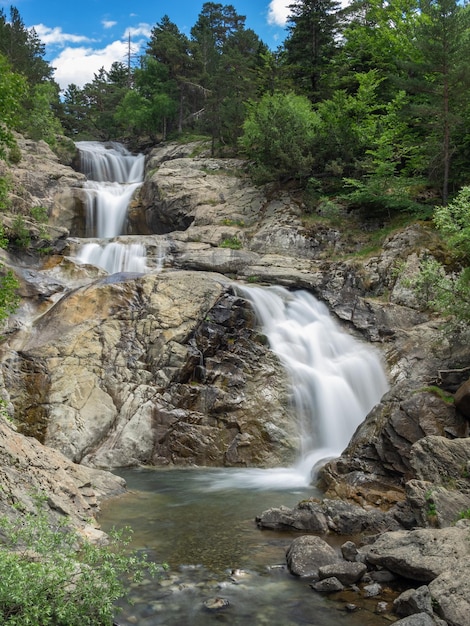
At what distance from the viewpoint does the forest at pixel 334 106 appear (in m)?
20.9

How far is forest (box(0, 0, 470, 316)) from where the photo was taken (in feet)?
68.4

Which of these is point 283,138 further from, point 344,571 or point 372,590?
point 372,590

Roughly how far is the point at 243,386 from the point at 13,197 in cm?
1625

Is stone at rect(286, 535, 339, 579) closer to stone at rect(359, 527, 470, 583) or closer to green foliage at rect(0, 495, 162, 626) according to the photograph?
stone at rect(359, 527, 470, 583)

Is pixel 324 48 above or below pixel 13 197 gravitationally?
above

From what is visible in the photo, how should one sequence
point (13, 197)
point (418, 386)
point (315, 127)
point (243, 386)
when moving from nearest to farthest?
point (418, 386) → point (243, 386) → point (13, 197) → point (315, 127)

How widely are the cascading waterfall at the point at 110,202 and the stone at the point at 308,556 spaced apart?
621 inches

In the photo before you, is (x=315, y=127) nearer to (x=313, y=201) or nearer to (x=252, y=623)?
(x=313, y=201)

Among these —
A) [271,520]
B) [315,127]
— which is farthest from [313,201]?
[271,520]

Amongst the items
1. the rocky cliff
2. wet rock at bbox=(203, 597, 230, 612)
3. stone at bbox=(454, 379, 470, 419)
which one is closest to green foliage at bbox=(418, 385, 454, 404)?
the rocky cliff

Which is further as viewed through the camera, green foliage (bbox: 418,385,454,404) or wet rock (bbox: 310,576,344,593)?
green foliage (bbox: 418,385,454,404)

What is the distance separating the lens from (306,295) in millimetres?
20719

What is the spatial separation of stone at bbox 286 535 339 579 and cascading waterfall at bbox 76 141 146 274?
15.8 meters

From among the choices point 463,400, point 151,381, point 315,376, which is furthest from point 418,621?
point 151,381
